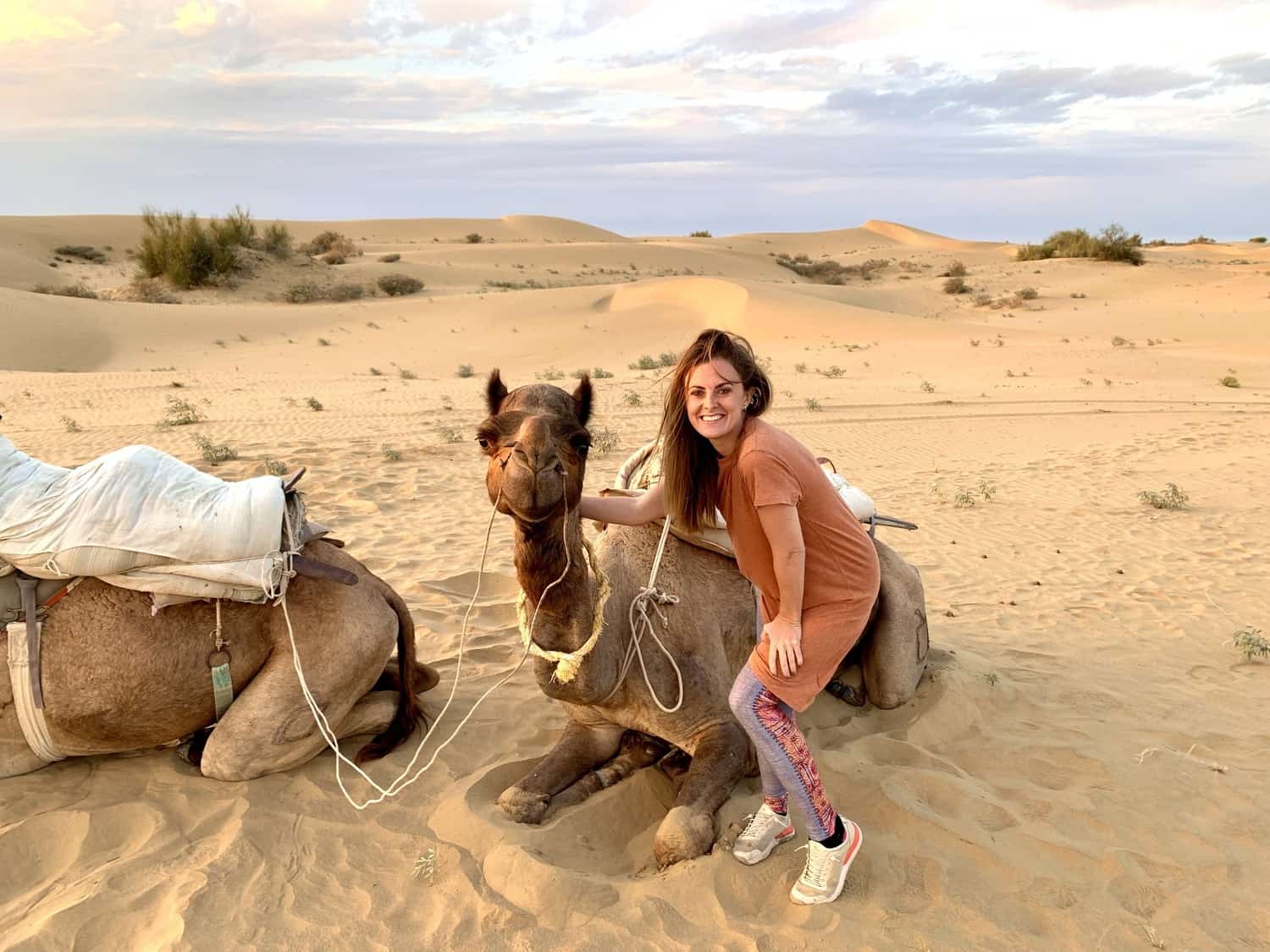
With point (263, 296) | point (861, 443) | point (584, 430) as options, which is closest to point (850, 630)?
point (584, 430)

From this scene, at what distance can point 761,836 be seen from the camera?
343 cm

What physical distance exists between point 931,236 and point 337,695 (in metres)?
119

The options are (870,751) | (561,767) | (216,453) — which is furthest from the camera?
(216,453)

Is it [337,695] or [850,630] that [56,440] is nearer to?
[337,695]

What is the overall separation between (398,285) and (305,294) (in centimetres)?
422

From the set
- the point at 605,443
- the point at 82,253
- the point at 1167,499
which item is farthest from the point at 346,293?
the point at 1167,499

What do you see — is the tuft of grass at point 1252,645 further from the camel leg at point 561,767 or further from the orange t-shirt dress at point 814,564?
the camel leg at point 561,767

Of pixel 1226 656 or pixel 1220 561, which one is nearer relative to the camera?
pixel 1226 656

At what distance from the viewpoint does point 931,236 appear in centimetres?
11256

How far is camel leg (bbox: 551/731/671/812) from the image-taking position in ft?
12.8

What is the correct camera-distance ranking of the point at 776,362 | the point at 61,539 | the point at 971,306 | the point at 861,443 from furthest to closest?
the point at 971,306
the point at 776,362
the point at 861,443
the point at 61,539

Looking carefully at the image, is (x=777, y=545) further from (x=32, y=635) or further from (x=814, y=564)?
(x=32, y=635)

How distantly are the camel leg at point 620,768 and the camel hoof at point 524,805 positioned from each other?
82mm

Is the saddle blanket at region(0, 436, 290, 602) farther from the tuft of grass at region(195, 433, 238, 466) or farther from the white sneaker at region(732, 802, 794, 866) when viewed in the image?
the tuft of grass at region(195, 433, 238, 466)
